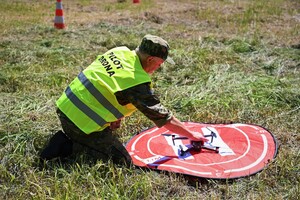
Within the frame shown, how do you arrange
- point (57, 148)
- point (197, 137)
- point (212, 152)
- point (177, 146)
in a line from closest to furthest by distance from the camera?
point (57, 148)
point (197, 137)
point (212, 152)
point (177, 146)

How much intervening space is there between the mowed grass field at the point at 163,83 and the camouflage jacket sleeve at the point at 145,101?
47cm

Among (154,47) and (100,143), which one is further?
(100,143)

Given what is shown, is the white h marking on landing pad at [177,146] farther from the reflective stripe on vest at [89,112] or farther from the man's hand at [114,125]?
the reflective stripe on vest at [89,112]

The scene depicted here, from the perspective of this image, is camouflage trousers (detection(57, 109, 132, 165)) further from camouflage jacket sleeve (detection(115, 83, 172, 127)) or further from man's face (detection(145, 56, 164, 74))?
man's face (detection(145, 56, 164, 74))

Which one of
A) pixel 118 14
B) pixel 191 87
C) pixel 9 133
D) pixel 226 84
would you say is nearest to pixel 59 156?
pixel 9 133

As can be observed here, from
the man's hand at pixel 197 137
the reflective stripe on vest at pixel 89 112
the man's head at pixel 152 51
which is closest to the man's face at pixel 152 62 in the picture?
the man's head at pixel 152 51

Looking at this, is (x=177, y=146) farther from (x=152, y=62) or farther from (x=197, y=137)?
(x=152, y=62)

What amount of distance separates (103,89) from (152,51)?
48 centimetres

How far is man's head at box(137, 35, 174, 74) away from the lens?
9.78ft

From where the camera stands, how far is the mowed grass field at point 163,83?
304cm

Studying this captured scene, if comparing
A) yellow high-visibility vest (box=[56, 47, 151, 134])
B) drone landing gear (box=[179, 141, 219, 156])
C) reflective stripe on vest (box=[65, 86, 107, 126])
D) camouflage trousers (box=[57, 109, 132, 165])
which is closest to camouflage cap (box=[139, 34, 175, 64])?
yellow high-visibility vest (box=[56, 47, 151, 134])

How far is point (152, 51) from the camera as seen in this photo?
302 centimetres

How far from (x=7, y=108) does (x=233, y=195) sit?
265 centimetres

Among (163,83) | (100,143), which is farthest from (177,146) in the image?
(163,83)
